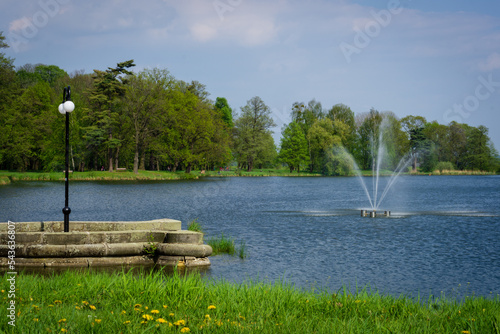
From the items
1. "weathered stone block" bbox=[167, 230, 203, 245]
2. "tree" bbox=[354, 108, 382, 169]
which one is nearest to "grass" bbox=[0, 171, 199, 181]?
"tree" bbox=[354, 108, 382, 169]

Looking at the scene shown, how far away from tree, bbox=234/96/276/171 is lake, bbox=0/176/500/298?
59719mm

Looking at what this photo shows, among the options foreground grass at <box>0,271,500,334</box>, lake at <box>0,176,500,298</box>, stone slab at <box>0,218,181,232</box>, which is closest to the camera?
foreground grass at <box>0,271,500,334</box>

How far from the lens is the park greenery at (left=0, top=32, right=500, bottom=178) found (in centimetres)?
7212

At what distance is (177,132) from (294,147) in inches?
1324

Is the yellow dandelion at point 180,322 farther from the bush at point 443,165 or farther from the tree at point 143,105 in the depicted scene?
the bush at point 443,165

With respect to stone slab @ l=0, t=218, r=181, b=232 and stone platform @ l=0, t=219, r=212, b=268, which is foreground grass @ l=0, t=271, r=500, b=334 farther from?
stone slab @ l=0, t=218, r=181, b=232

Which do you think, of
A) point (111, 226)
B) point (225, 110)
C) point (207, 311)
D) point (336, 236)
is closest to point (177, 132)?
point (225, 110)

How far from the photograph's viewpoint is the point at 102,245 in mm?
13633

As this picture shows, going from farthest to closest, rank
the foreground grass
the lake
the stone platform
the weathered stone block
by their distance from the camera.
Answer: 1. the lake
2. the weathered stone block
3. the stone platform
4. the foreground grass

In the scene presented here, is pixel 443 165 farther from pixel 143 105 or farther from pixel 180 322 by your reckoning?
pixel 180 322

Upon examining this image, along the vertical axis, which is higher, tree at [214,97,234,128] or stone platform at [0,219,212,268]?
tree at [214,97,234,128]

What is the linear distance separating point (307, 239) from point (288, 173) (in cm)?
8810

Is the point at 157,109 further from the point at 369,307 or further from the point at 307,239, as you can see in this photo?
the point at 369,307

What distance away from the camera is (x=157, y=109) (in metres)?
75.9
